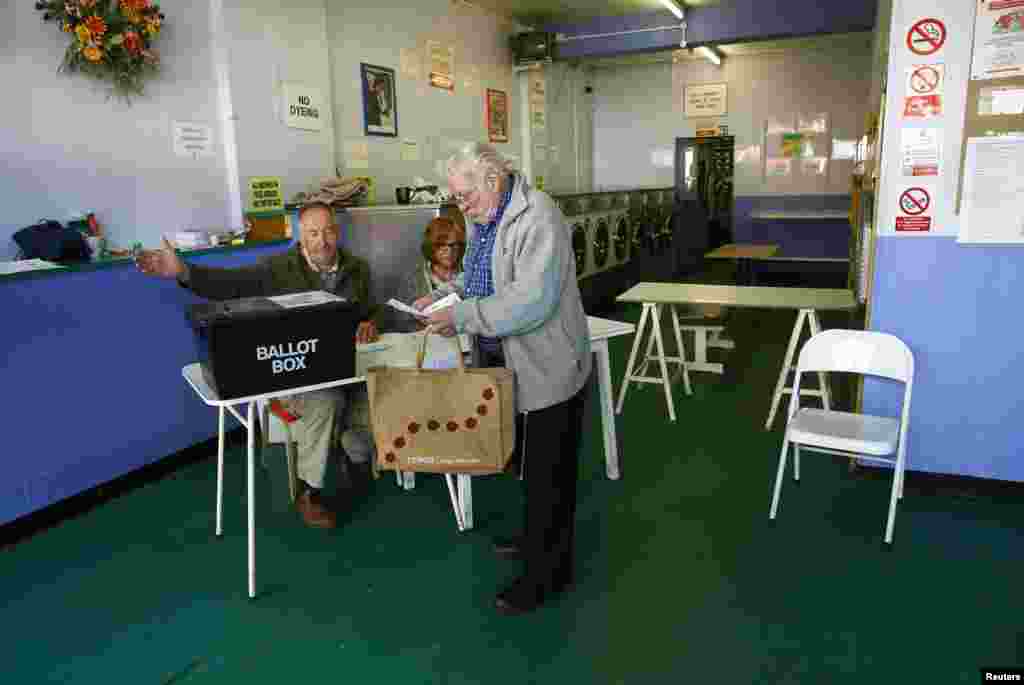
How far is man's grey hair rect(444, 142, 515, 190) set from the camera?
7.37ft

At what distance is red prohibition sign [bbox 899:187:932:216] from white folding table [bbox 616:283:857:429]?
0.85 meters

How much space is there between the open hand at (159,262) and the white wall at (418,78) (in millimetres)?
2958

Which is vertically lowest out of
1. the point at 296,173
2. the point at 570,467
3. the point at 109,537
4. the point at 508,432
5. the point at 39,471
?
the point at 109,537

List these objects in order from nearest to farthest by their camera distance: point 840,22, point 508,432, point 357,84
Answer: point 508,432 < point 357,84 < point 840,22

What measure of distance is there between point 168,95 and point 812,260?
29.6ft

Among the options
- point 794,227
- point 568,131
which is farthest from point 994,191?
point 794,227

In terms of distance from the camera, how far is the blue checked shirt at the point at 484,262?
2330mm

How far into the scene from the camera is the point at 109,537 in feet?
10.6

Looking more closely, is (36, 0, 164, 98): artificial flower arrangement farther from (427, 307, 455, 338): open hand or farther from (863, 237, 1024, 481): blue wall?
(863, 237, 1024, 481): blue wall

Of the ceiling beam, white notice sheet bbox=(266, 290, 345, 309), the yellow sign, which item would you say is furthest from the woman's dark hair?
the ceiling beam

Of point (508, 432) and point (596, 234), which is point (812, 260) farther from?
point (508, 432)

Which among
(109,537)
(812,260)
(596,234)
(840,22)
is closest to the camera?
(109,537)

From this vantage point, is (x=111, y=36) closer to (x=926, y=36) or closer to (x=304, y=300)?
(x=304, y=300)

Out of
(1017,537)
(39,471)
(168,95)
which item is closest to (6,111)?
(168,95)
